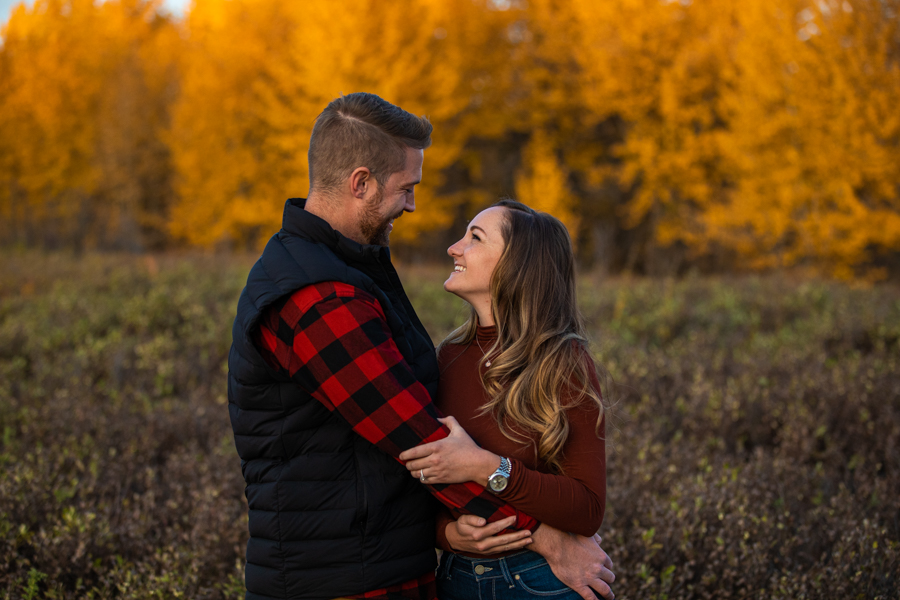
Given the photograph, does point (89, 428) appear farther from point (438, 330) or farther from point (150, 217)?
point (150, 217)

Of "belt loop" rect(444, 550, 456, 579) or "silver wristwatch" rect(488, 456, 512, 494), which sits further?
"belt loop" rect(444, 550, 456, 579)

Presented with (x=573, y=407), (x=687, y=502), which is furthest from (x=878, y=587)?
(x=573, y=407)

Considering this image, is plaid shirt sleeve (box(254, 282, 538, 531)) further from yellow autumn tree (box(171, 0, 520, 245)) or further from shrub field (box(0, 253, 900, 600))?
yellow autumn tree (box(171, 0, 520, 245))

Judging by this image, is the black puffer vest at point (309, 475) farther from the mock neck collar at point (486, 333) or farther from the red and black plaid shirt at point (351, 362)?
the mock neck collar at point (486, 333)

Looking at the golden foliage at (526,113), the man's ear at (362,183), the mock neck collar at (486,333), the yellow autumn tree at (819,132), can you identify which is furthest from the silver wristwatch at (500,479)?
the yellow autumn tree at (819,132)

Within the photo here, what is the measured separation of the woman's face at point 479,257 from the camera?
2.32m

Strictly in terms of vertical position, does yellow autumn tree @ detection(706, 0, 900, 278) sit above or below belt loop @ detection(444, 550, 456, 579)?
above

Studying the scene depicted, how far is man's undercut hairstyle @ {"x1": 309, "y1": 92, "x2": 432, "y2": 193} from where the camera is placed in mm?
2053

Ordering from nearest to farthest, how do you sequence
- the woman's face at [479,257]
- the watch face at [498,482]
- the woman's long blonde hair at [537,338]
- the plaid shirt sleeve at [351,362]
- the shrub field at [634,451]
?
the plaid shirt sleeve at [351,362] < the watch face at [498,482] < the woman's long blonde hair at [537,338] < the woman's face at [479,257] < the shrub field at [634,451]

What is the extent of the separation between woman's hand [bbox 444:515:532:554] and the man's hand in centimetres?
6

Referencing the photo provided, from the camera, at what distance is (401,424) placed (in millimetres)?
1809

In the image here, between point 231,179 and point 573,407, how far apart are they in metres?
22.1

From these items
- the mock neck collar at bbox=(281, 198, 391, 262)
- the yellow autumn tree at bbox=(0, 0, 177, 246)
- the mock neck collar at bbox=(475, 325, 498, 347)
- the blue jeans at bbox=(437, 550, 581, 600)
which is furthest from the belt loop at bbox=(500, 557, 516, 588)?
the yellow autumn tree at bbox=(0, 0, 177, 246)

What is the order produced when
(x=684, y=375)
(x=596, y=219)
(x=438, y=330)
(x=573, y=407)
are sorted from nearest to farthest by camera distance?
1. (x=573, y=407)
2. (x=684, y=375)
3. (x=438, y=330)
4. (x=596, y=219)
